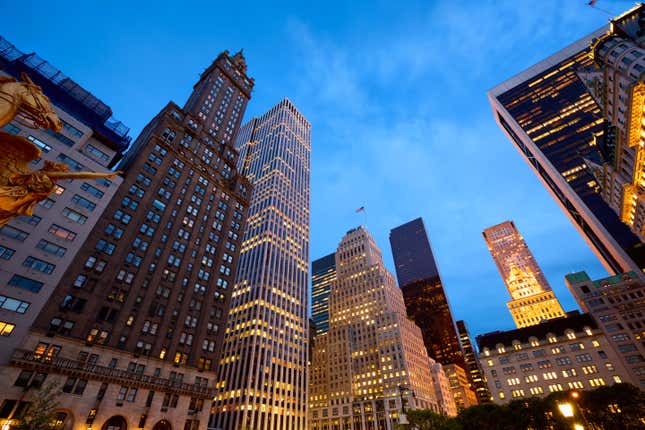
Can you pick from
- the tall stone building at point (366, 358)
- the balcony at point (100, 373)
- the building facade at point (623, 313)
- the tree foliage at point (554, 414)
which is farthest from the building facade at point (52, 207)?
the building facade at point (623, 313)

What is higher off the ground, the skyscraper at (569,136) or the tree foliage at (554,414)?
the skyscraper at (569,136)

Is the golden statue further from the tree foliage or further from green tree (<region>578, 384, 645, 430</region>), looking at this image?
green tree (<region>578, 384, 645, 430</region>)

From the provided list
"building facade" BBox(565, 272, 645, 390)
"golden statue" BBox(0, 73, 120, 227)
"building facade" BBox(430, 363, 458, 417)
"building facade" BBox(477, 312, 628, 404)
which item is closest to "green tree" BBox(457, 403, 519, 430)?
"building facade" BBox(477, 312, 628, 404)

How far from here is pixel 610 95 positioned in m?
65.8

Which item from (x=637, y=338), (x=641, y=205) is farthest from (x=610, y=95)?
(x=637, y=338)

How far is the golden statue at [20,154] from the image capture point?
14.8 metres

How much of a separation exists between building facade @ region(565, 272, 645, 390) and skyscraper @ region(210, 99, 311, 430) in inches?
3826

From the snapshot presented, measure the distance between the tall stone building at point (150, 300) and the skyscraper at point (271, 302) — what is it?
35024 millimetres

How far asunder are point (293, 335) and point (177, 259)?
6357cm

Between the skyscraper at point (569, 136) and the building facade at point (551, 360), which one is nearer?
the building facade at point (551, 360)

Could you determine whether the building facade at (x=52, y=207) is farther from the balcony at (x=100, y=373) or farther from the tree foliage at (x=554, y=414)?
the tree foliage at (x=554, y=414)

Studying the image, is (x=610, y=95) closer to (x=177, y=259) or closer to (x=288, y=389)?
(x=177, y=259)

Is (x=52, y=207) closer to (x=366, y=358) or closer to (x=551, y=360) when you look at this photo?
(x=366, y=358)

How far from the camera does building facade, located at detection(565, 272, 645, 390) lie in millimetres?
84375
